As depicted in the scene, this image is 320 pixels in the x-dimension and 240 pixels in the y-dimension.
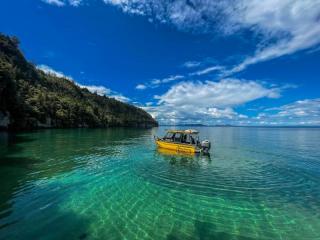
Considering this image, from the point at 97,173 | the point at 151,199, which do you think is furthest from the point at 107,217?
the point at 97,173

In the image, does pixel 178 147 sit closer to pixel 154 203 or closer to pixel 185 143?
pixel 185 143

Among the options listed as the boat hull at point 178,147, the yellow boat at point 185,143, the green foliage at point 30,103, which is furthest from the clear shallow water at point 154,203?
the green foliage at point 30,103

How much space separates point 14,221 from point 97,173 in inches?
385

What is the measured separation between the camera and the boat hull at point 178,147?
32.1 metres

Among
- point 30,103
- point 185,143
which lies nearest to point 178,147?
point 185,143

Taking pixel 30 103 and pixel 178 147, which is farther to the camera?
pixel 30 103

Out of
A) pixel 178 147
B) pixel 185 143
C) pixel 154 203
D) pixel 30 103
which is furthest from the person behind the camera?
pixel 30 103

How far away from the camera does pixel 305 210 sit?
1200 cm

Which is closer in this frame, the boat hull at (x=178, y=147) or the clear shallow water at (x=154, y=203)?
the clear shallow water at (x=154, y=203)

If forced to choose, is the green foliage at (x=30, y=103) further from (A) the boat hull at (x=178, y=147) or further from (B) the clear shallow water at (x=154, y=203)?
(B) the clear shallow water at (x=154, y=203)

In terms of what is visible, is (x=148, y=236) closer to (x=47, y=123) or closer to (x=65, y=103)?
(x=47, y=123)

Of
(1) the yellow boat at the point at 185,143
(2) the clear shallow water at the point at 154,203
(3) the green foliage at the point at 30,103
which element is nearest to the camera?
(2) the clear shallow water at the point at 154,203

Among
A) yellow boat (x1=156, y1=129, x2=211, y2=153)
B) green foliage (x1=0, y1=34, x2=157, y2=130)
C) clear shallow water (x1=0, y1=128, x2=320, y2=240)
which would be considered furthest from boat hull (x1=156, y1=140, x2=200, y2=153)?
green foliage (x1=0, y1=34, x2=157, y2=130)

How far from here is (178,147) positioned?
34.0 metres
